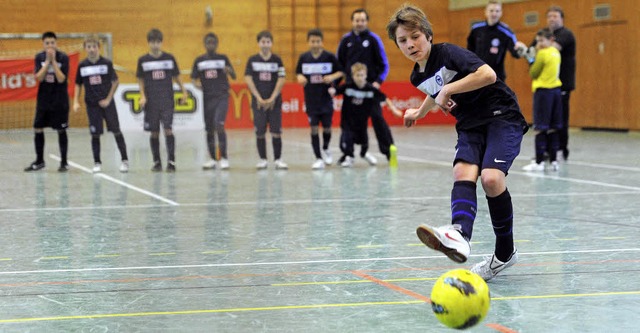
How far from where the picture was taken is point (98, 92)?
47.5 feet

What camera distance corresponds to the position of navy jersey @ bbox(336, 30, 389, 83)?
1487cm

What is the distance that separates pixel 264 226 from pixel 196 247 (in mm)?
1276

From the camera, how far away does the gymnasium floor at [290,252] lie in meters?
4.96

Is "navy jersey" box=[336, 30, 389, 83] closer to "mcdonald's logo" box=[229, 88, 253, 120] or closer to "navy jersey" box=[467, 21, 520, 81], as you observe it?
"navy jersey" box=[467, 21, 520, 81]

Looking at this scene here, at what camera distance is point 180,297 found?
5484mm

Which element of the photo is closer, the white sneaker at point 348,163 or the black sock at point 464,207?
the black sock at point 464,207

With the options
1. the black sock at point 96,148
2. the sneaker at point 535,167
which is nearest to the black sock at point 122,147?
the black sock at point 96,148

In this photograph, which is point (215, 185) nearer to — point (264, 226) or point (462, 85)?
point (264, 226)

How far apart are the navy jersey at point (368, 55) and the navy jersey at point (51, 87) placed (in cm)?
430

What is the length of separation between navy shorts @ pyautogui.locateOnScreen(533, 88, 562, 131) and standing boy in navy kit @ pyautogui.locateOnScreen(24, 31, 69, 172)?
275 inches

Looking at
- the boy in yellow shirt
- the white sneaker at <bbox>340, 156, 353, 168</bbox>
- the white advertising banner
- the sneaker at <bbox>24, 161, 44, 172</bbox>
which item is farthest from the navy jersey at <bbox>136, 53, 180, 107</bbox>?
the white advertising banner

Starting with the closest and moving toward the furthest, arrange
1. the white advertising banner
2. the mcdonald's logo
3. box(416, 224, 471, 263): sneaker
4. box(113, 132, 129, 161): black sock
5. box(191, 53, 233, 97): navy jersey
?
box(416, 224, 471, 263): sneaker
box(113, 132, 129, 161): black sock
box(191, 53, 233, 97): navy jersey
the white advertising banner
the mcdonald's logo

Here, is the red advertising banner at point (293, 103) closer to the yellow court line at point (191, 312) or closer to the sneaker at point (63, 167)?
the sneaker at point (63, 167)

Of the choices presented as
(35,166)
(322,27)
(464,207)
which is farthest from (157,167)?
(322,27)
